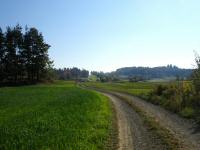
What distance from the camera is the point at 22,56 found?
95.2 metres

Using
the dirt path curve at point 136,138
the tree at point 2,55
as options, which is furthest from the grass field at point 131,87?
the dirt path curve at point 136,138

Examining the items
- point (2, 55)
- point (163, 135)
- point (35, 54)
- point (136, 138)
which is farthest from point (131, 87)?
point (136, 138)

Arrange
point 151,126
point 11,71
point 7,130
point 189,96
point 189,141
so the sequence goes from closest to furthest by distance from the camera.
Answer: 1. point 189,141
2. point 7,130
3. point 151,126
4. point 189,96
5. point 11,71

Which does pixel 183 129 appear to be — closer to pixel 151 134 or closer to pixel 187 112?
pixel 151 134

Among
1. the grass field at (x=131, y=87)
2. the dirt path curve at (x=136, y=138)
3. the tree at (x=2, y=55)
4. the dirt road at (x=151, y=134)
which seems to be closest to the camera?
the dirt path curve at (x=136, y=138)

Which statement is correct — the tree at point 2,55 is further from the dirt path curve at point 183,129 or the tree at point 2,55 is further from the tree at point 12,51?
the dirt path curve at point 183,129

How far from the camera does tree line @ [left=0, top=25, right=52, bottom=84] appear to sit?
93625 millimetres

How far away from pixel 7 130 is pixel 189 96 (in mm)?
19504

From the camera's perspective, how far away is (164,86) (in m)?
47.2

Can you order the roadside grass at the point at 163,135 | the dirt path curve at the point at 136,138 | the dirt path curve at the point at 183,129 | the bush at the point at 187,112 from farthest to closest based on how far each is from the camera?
1. the bush at the point at 187,112
2. the dirt path curve at the point at 183,129
3. the dirt path curve at the point at 136,138
4. the roadside grass at the point at 163,135

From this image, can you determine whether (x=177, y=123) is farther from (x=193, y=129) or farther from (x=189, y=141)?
(x=189, y=141)

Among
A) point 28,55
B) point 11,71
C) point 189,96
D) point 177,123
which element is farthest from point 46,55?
point 177,123

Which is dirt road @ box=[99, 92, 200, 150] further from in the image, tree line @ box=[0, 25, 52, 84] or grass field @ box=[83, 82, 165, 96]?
tree line @ box=[0, 25, 52, 84]

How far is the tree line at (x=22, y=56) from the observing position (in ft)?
307
